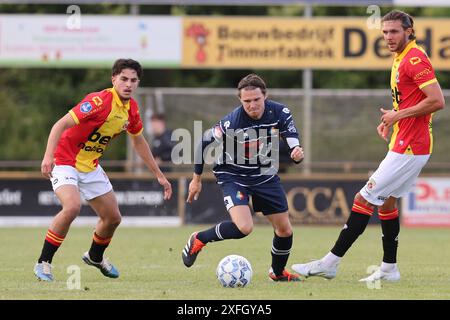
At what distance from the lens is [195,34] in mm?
20984

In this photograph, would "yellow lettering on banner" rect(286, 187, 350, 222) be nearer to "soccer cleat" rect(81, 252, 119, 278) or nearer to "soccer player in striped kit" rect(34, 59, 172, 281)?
"soccer player in striped kit" rect(34, 59, 172, 281)

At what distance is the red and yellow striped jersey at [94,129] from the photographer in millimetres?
8953

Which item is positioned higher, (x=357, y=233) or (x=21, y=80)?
(x=21, y=80)

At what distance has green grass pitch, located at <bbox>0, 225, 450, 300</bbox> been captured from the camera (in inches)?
304

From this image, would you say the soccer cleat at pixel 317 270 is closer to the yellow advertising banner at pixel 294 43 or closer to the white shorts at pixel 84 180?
the white shorts at pixel 84 180

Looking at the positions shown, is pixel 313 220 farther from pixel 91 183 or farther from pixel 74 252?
pixel 91 183

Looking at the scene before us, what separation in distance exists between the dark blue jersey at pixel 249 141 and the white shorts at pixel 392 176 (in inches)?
31.3

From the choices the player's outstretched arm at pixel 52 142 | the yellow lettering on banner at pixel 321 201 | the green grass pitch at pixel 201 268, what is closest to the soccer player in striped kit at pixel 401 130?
the green grass pitch at pixel 201 268

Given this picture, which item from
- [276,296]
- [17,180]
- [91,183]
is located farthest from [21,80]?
[276,296]

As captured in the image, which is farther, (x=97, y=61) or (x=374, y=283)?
(x=97, y=61)

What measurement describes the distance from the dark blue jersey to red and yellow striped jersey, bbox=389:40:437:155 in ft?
3.02

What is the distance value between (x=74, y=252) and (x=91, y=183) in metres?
3.44

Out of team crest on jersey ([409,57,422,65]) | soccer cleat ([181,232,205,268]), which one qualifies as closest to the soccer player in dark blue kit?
soccer cleat ([181,232,205,268])

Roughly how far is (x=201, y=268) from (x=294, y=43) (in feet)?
38.3
